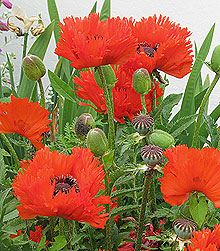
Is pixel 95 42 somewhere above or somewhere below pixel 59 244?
above

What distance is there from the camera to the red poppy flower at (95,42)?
0.30m

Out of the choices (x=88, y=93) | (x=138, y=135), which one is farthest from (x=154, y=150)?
(x=88, y=93)

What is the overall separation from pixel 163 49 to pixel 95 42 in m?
0.07

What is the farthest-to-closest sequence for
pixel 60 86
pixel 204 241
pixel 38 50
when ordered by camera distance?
pixel 38 50
pixel 60 86
pixel 204 241

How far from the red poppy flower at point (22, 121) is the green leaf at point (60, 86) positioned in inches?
4.9

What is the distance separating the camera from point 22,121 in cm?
34

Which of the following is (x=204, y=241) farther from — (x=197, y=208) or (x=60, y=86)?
(x=60, y=86)

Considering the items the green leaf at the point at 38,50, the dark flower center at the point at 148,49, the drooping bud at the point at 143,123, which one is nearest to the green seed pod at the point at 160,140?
the drooping bud at the point at 143,123

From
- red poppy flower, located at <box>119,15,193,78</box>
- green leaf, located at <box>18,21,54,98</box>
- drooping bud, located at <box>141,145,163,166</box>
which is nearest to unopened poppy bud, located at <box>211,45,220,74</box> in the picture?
red poppy flower, located at <box>119,15,193,78</box>

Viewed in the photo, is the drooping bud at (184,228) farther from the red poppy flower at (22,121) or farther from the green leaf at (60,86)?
the green leaf at (60,86)

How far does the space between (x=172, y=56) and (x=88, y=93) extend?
0.28 ft

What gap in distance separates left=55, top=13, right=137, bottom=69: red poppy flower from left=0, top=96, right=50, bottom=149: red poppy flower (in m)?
0.06

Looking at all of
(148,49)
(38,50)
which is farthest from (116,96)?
(38,50)

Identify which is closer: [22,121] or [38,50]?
[22,121]
